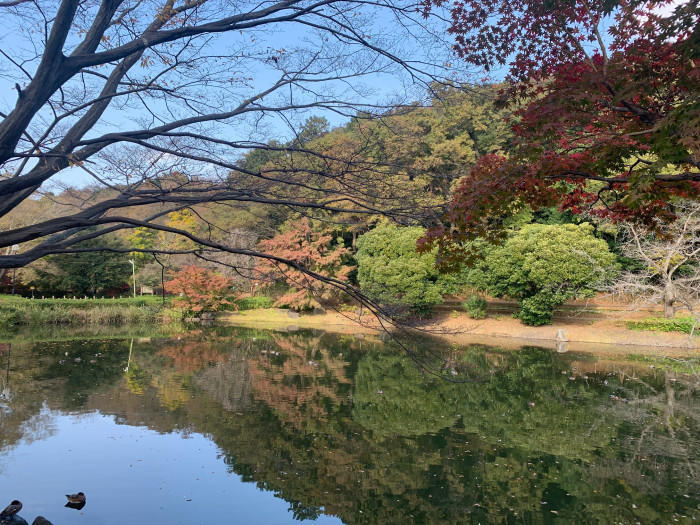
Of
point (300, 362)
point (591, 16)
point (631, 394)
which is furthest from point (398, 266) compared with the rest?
point (591, 16)

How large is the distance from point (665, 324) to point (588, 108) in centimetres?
1524

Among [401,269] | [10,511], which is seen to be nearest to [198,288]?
[401,269]

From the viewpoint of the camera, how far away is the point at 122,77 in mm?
4656

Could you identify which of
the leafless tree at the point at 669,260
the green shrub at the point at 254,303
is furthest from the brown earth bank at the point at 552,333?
the green shrub at the point at 254,303

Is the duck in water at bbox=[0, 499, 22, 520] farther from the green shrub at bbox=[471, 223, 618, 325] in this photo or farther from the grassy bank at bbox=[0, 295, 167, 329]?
the grassy bank at bbox=[0, 295, 167, 329]

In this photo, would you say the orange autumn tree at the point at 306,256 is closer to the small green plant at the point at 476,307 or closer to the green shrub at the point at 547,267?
the small green plant at the point at 476,307

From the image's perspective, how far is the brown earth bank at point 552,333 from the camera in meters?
16.2

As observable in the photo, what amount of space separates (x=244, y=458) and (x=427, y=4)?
Result: 5348 mm

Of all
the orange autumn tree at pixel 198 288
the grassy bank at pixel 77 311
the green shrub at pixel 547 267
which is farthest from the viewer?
the orange autumn tree at pixel 198 288

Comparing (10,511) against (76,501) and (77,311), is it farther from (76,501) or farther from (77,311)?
(77,311)

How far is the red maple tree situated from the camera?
4016 mm

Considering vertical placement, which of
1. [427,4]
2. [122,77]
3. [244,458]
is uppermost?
[427,4]

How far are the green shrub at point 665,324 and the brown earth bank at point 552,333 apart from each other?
22cm

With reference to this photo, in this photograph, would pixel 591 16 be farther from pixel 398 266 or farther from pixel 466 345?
pixel 398 266
